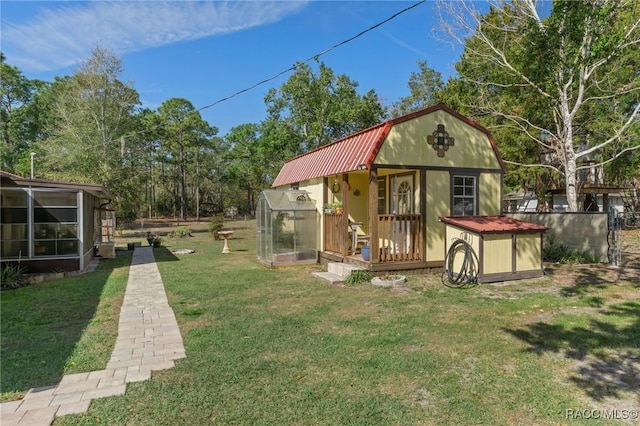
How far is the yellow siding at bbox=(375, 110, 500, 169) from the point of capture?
8.64 meters

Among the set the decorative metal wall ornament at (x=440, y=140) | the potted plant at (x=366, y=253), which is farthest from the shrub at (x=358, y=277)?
the decorative metal wall ornament at (x=440, y=140)

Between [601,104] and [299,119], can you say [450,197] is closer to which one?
[601,104]

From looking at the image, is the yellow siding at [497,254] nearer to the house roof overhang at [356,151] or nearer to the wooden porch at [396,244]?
the wooden porch at [396,244]

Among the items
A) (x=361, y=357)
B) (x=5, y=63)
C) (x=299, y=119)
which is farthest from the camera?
(x=5, y=63)

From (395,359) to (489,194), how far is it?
7050 millimetres

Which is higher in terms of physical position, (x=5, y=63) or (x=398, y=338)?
(x=5, y=63)

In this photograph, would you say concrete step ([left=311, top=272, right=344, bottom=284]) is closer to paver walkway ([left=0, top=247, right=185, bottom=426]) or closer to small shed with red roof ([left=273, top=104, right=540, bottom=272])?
small shed with red roof ([left=273, top=104, right=540, bottom=272])

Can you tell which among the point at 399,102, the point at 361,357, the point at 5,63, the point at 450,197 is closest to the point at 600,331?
the point at 361,357

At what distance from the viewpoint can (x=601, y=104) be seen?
1511 centimetres

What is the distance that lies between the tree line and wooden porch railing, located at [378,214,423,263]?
5034mm

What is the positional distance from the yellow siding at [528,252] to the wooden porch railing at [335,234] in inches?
156

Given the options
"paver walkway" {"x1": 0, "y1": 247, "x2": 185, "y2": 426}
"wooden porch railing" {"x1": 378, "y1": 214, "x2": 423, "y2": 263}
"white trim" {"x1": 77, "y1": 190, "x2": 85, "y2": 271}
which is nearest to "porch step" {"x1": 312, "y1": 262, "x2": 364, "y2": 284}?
"wooden porch railing" {"x1": 378, "y1": 214, "x2": 423, "y2": 263}

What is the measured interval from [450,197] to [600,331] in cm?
487

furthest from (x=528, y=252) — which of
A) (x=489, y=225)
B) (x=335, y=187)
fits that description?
(x=335, y=187)
